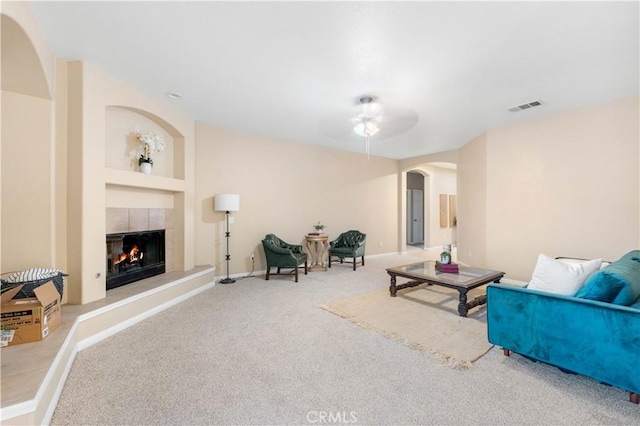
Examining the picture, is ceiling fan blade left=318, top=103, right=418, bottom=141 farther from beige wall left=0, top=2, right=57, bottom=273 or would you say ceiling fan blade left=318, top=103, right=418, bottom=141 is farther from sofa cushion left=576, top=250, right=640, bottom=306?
beige wall left=0, top=2, right=57, bottom=273

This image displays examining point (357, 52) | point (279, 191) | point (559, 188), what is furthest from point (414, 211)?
point (357, 52)

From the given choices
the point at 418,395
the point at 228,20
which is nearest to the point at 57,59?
the point at 228,20

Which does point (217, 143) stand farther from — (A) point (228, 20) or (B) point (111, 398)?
(B) point (111, 398)

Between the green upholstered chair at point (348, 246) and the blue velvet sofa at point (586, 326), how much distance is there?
3598 mm

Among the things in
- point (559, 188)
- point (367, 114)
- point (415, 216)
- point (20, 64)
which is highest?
point (367, 114)

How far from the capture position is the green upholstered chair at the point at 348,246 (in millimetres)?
5809

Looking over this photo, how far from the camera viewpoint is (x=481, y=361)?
2.28 meters

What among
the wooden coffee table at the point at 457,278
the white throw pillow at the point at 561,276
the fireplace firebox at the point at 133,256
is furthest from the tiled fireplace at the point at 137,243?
the white throw pillow at the point at 561,276

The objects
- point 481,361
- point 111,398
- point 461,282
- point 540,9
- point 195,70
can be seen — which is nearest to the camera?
point 111,398

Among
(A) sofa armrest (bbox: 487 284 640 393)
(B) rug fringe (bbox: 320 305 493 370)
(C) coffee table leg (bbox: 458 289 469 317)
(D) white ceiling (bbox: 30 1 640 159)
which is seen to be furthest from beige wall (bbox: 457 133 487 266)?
Result: (B) rug fringe (bbox: 320 305 493 370)

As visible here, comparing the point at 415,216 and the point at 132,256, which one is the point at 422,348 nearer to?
the point at 132,256

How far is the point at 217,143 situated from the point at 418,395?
4678 mm

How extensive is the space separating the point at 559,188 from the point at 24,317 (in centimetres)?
640

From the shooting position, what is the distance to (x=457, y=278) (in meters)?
3.45
